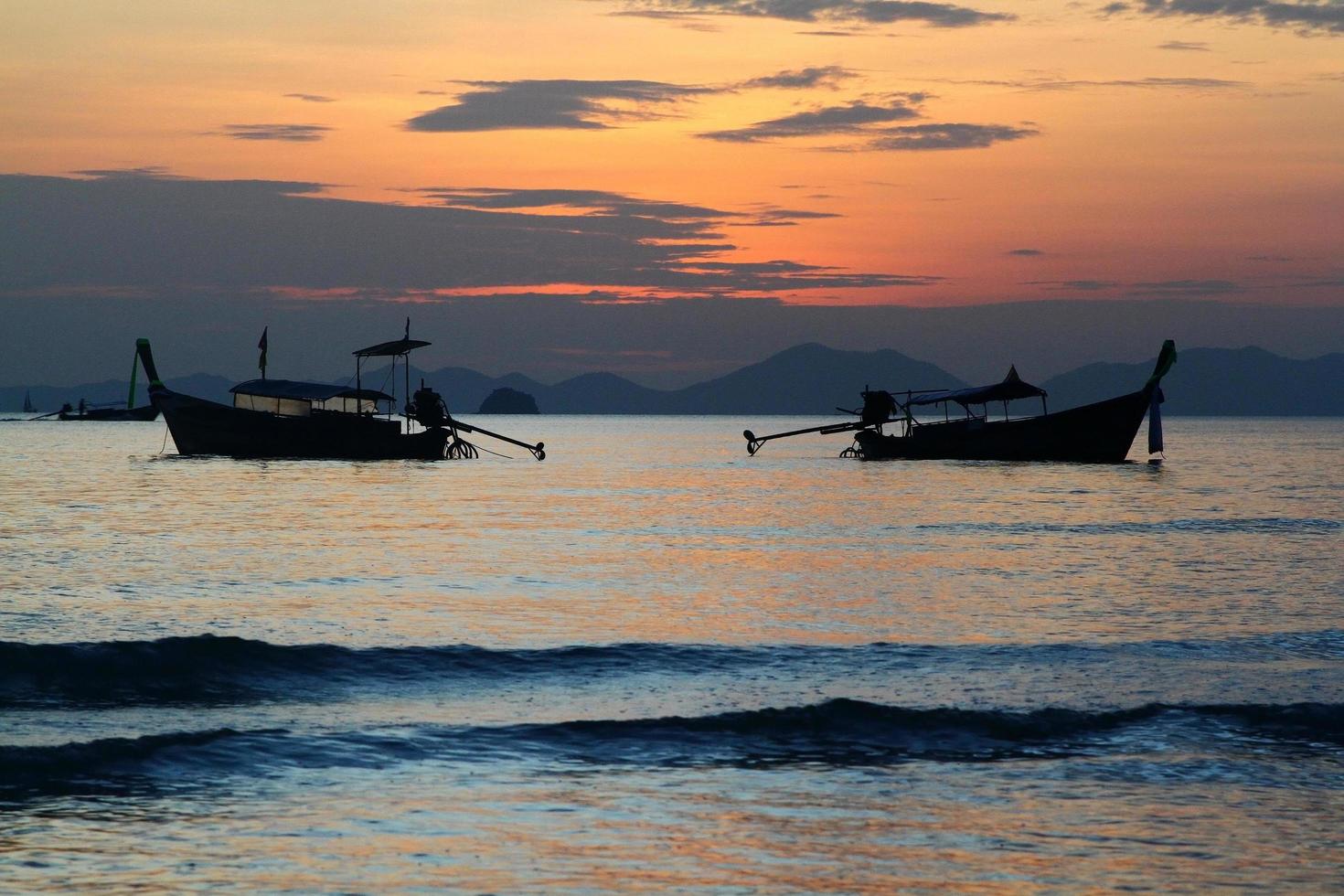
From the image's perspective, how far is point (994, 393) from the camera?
77.1m

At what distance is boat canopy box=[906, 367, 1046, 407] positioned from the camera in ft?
247

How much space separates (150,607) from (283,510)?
26.9m

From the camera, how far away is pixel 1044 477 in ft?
257

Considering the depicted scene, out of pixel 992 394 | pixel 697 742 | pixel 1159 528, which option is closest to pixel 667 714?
pixel 697 742

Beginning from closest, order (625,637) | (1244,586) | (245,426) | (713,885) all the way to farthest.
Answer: (713,885) → (625,637) → (1244,586) → (245,426)

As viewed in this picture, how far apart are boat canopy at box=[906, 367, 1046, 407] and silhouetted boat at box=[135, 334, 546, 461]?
2689 cm

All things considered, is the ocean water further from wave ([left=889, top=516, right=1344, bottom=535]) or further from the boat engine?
the boat engine

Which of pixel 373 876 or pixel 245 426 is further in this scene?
pixel 245 426

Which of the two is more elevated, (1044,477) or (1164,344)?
(1164,344)

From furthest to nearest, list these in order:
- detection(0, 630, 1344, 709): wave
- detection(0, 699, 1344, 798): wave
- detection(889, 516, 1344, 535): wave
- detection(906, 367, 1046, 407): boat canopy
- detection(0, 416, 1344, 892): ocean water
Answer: detection(906, 367, 1046, 407): boat canopy, detection(889, 516, 1344, 535): wave, detection(0, 630, 1344, 709): wave, detection(0, 699, 1344, 798): wave, detection(0, 416, 1344, 892): ocean water

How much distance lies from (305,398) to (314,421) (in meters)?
1.63

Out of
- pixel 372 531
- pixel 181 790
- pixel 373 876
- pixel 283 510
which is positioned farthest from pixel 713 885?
pixel 283 510

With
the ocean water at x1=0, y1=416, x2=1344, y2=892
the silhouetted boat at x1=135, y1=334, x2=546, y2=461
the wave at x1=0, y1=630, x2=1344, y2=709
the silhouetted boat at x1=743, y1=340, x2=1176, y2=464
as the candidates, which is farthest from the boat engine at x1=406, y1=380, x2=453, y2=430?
the wave at x1=0, y1=630, x2=1344, y2=709

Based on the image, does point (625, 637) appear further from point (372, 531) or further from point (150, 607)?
point (372, 531)
